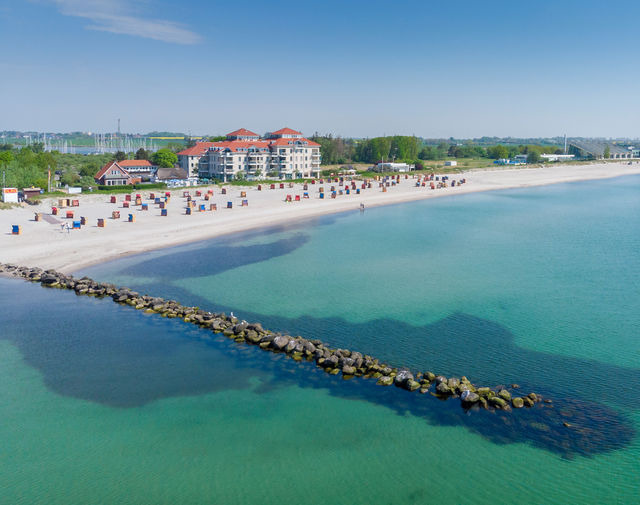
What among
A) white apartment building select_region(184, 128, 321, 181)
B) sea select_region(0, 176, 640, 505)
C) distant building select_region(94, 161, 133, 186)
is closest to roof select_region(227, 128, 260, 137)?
white apartment building select_region(184, 128, 321, 181)

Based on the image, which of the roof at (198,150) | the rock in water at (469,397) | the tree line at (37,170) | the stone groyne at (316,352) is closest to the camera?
the rock in water at (469,397)

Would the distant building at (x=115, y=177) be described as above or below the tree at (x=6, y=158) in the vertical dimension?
below

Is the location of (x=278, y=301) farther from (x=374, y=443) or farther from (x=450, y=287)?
(x=374, y=443)

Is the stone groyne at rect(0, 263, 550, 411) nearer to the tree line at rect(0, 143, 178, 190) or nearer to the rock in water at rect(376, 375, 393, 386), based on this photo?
the rock in water at rect(376, 375, 393, 386)

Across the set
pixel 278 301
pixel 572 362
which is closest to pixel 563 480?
→ pixel 572 362

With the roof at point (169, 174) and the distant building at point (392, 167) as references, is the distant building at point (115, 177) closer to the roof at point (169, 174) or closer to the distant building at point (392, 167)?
the roof at point (169, 174)

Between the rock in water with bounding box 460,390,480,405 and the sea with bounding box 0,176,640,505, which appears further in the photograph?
the rock in water with bounding box 460,390,480,405

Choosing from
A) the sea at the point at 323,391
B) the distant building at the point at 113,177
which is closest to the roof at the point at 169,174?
the distant building at the point at 113,177
